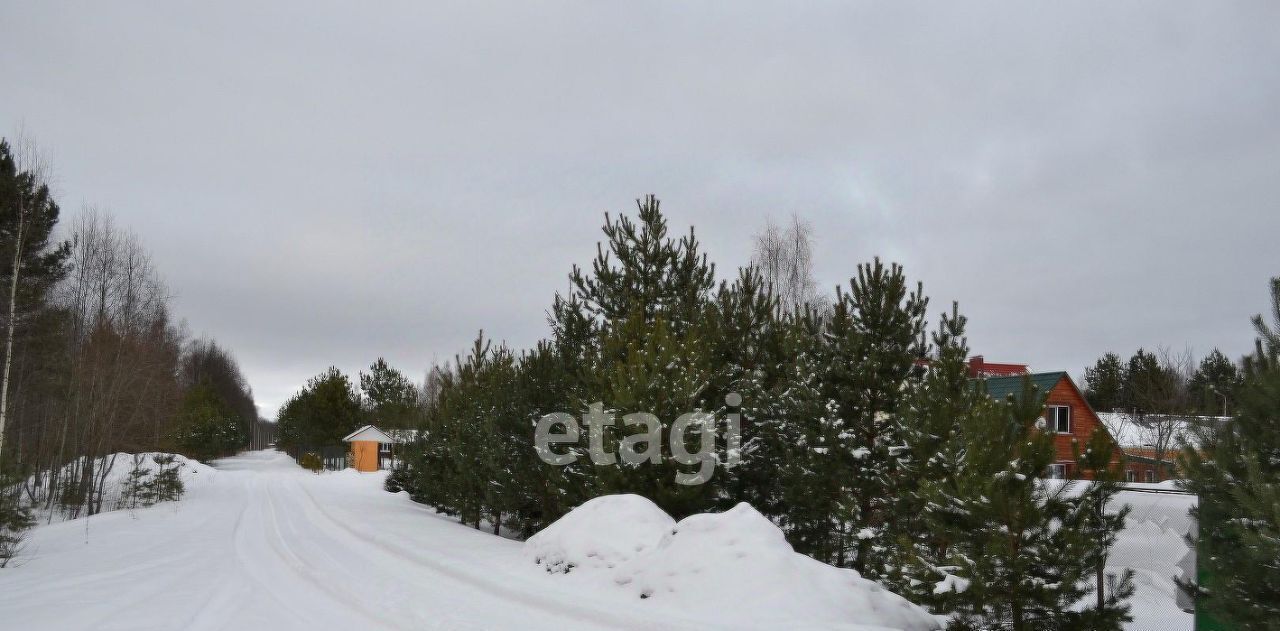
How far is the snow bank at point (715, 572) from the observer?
875cm

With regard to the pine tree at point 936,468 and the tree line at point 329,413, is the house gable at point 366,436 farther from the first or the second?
the pine tree at point 936,468

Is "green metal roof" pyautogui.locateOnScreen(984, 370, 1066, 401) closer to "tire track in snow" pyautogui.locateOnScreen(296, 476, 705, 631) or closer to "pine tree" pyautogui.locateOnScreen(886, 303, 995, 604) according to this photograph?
"pine tree" pyautogui.locateOnScreen(886, 303, 995, 604)

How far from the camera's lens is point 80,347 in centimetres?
3019

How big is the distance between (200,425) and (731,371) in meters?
55.6

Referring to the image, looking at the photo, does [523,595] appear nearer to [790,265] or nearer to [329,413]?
[790,265]

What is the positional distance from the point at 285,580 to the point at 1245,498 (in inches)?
479

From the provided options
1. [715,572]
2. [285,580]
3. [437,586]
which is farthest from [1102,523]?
[285,580]

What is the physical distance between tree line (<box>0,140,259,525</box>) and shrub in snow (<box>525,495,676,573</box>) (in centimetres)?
1026

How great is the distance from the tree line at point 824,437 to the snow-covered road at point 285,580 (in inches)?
112

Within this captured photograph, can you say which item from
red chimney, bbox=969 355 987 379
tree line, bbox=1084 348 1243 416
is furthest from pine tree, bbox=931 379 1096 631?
tree line, bbox=1084 348 1243 416

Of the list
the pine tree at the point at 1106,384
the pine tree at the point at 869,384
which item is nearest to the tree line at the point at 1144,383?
the pine tree at the point at 1106,384

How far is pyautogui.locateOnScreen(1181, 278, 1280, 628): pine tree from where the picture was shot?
5.26 m

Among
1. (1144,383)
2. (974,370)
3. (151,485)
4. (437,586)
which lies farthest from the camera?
(1144,383)

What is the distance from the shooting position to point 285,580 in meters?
11.6
